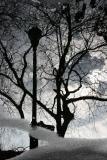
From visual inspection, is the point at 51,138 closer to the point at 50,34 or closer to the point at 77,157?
the point at 77,157

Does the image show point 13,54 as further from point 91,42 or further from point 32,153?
point 32,153

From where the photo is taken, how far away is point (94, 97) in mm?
18266

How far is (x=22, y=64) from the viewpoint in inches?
780

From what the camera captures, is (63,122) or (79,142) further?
A: (63,122)

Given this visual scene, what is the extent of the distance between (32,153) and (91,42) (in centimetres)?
1775

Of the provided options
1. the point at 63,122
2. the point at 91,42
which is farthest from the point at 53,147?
the point at 91,42

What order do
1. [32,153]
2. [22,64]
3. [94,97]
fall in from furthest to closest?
[22,64]
[94,97]
[32,153]

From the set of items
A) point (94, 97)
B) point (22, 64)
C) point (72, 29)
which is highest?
point (72, 29)

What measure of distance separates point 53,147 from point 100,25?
16.5m

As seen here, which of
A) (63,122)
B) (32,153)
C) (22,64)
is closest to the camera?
(32,153)

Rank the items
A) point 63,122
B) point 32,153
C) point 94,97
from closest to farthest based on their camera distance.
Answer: point 32,153, point 63,122, point 94,97

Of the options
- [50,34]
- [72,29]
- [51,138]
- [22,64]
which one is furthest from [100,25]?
[51,138]

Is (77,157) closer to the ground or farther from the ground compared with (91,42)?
closer to the ground

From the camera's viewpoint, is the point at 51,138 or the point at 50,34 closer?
the point at 51,138
